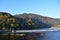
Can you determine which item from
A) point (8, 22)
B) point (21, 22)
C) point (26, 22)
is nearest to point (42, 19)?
point (26, 22)

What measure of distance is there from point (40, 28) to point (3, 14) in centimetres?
312

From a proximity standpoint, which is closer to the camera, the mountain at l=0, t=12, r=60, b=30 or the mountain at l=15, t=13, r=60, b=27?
the mountain at l=15, t=13, r=60, b=27

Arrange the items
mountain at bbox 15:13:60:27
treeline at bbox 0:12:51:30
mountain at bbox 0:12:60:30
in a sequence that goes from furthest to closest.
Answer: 1. treeline at bbox 0:12:51:30
2. mountain at bbox 0:12:60:30
3. mountain at bbox 15:13:60:27

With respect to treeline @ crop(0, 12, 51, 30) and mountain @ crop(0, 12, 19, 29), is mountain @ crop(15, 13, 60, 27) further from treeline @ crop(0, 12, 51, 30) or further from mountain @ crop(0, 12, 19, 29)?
mountain @ crop(0, 12, 19, 29)

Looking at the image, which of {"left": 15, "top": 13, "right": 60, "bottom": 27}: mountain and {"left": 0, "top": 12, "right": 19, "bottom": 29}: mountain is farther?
{"left": 0, "top": 12, "right": 19, "bottom": 29}: mountain

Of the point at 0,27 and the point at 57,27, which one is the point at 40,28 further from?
the point at 0,27

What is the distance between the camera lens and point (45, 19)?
31.3 feet

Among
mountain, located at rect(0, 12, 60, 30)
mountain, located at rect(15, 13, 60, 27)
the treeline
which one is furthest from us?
the treeline

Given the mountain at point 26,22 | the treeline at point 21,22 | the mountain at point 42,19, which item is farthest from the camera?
the treeline at point 21,22

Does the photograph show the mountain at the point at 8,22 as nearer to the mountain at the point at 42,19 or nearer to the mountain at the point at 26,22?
the mountain at the point at 26,22

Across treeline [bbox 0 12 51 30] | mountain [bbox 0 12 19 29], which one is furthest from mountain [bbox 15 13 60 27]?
mountain [bbox 0 12 19 29]

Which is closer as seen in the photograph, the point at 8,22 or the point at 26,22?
the point at 26,22

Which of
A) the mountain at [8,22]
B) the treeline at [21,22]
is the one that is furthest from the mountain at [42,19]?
the mountain at [8,22]

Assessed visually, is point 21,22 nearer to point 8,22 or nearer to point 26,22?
point 26,22
